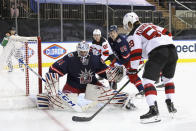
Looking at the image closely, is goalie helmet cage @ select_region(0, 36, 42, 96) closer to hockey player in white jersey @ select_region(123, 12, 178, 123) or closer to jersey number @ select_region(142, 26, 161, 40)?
hockey player in white jersey @ select_region(123, 12, 178, 123)

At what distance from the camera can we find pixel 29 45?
401cm

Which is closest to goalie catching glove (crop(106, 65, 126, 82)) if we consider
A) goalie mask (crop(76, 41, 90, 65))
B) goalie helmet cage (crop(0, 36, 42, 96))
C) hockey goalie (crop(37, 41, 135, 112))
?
hockey goalie (crop(37, 41, 135, 112))

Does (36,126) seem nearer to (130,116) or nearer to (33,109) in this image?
(33,109)

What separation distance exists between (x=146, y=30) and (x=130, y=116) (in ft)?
2.75

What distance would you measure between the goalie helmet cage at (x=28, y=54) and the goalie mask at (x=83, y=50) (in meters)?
0.70

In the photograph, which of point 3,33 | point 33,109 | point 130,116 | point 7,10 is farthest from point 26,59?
point 7,10

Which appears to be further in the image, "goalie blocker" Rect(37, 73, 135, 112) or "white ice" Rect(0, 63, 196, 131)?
"goalie blocker" Rect(37, 73, 135, 112)

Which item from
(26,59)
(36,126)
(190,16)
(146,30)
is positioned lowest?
(36,126)

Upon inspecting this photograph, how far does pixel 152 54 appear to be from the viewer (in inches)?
103

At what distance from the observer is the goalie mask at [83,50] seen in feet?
9.98

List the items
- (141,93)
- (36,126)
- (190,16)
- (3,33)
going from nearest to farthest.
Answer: (36,126) < (141,93) < (3,33) < (190,16)

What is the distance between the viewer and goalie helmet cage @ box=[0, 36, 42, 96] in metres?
3.62

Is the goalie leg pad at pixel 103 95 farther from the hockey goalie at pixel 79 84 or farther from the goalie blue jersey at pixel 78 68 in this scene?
the goalie blue jersey at pixel 78 68

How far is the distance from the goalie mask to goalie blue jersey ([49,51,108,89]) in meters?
0.03
